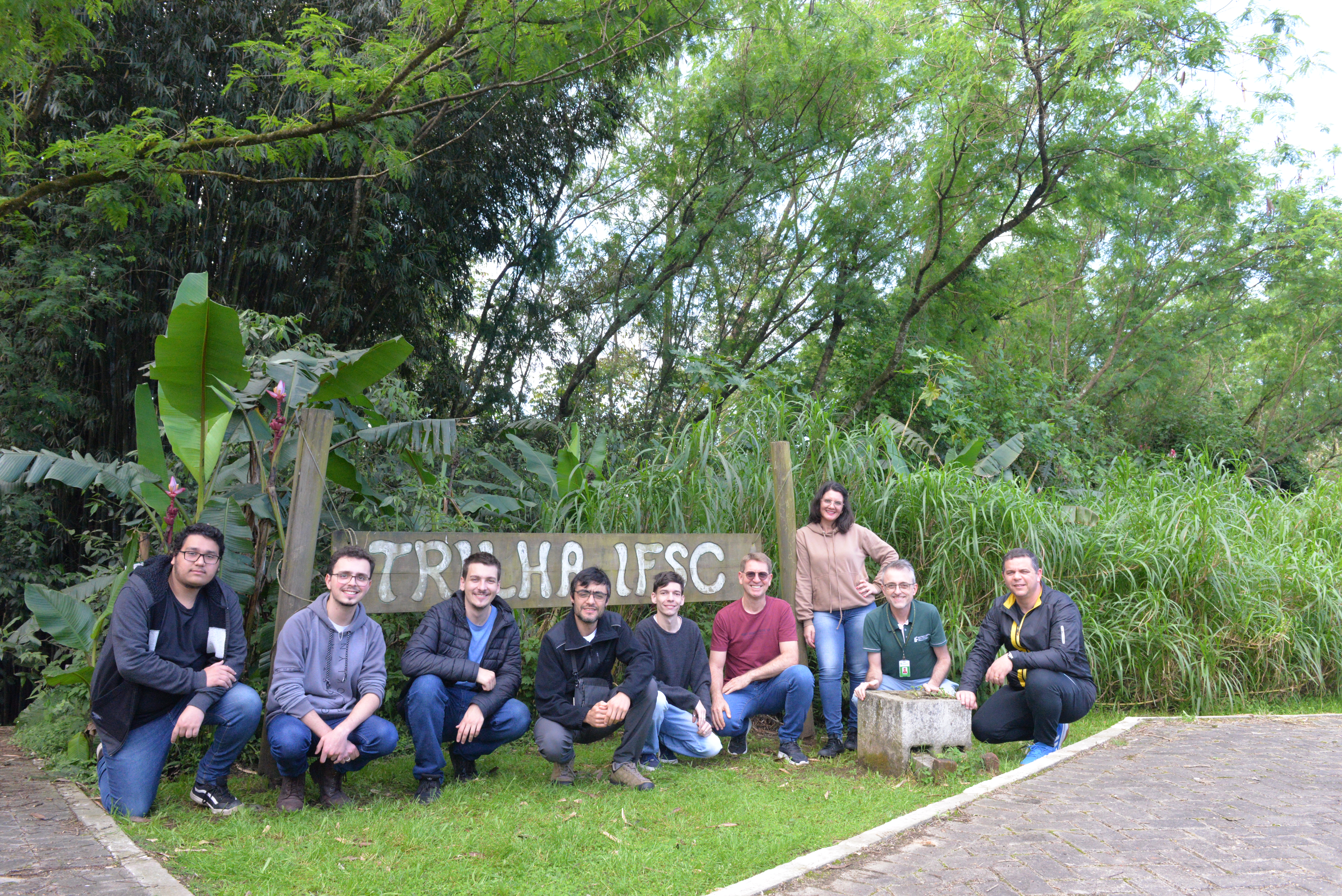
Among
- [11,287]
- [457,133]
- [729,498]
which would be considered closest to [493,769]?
[729,498]

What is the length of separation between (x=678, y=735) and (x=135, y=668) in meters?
2.70

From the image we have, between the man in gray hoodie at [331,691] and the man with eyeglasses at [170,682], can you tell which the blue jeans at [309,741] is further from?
the man with eyeglasses at [170,682]

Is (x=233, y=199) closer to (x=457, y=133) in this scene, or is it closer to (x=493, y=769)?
(x=457, y=133)

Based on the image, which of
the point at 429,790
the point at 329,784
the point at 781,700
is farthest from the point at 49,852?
the point at 781,700

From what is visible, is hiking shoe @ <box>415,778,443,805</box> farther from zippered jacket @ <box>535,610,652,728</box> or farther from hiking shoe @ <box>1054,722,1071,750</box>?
hiking shoe @ <box>1054,722,1071,750</box>

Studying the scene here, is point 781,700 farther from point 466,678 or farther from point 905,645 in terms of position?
point 466,678

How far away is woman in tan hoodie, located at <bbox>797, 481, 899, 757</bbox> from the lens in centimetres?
585

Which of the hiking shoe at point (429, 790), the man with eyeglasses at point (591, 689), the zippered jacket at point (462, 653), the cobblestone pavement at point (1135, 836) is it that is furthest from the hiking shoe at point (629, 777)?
the cobblestone pavement at point (1135, 836)

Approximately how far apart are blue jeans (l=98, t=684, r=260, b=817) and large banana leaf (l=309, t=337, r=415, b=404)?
1.71 m

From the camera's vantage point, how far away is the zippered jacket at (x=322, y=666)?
4.32 metres

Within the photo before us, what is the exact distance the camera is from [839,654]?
232 inches

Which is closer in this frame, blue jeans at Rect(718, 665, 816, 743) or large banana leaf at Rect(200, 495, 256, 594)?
large banana leaf at Rect(200, 495, 256, 594)

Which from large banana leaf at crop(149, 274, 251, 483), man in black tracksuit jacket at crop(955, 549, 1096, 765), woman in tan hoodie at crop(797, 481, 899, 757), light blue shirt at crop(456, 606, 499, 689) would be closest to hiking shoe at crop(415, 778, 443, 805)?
light blue shirt at crop(456, 606, 499, 689)

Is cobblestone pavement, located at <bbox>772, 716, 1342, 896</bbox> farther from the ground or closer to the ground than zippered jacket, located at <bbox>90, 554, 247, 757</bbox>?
closer to the ground
